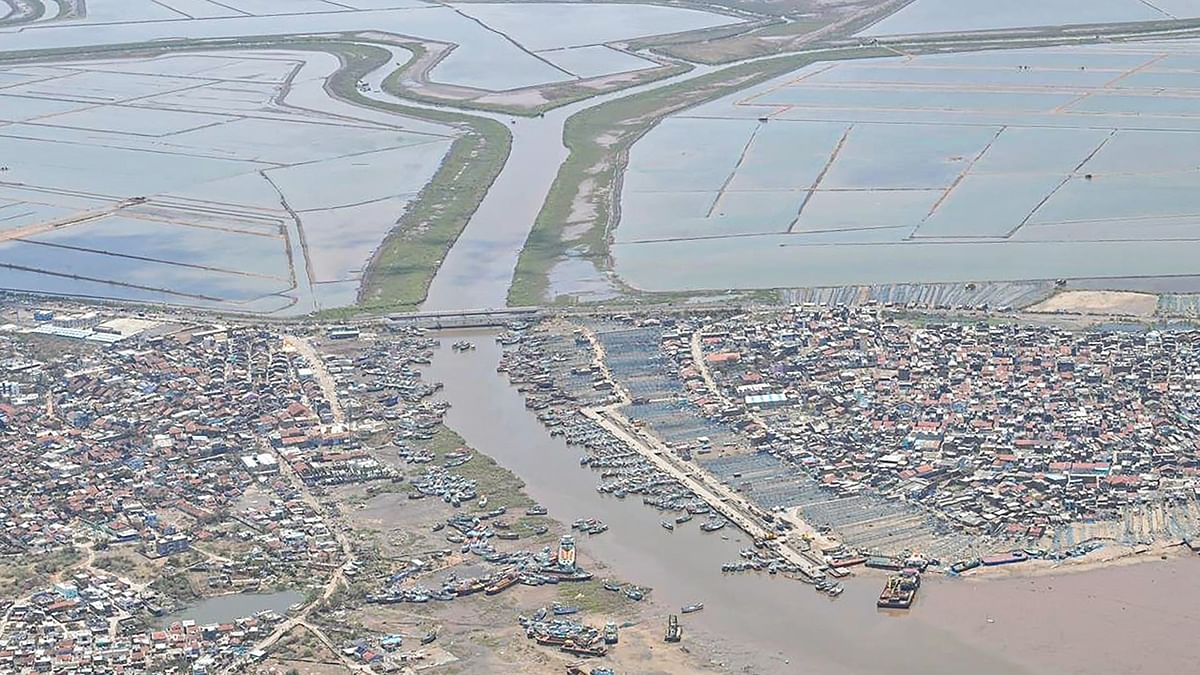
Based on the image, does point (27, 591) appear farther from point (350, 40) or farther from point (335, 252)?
point (350, 40)

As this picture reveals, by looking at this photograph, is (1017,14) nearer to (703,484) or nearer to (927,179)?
(927,179)

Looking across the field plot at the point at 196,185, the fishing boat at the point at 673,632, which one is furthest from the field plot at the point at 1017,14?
the fishing boat at the point at 673,632

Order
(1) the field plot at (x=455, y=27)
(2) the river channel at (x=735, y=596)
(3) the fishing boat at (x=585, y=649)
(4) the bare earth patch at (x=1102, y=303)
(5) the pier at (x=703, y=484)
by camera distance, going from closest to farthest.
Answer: (2) the river channel at (x=735, y=596), (3) the fishing boat at (x=585, y=649), (5) the pier at (x=703, y=484), (4) the bare earth patch at (x=1102, y=303), (1) the field plot at (x=455, y=27)

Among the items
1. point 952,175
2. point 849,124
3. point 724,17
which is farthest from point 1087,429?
point 724,17

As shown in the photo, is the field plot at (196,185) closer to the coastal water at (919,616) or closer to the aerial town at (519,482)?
the aerial town at (519,482)

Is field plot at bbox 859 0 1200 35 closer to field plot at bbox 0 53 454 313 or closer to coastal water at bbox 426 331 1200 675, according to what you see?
field plot at bbox 0 53 454 313

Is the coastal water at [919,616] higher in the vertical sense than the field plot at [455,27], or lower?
higher

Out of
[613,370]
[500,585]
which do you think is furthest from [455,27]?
[500,585]
